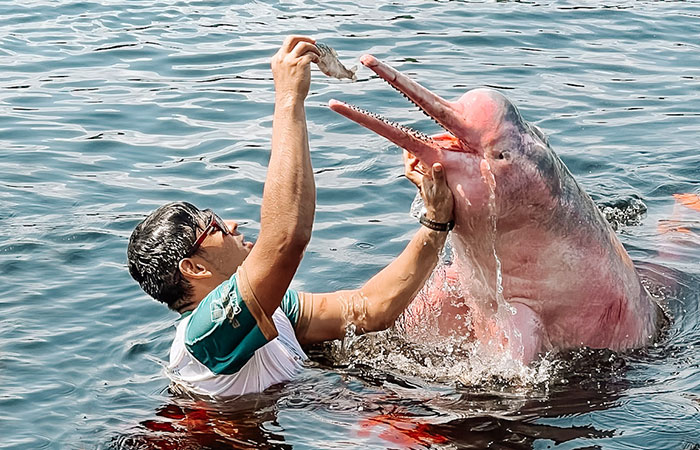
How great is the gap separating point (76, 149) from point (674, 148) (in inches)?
223

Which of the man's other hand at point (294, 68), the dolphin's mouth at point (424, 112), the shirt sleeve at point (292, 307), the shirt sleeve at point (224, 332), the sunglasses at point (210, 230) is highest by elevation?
the man's other hand at point (294, 68)

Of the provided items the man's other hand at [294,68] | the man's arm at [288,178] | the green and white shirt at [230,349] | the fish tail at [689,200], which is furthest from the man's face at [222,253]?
A: the fish tail at [689,200]

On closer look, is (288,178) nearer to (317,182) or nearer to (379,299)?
(379,299)

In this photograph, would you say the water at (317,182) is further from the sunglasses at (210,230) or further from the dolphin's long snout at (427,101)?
the dolphin's long snout at (427,101)

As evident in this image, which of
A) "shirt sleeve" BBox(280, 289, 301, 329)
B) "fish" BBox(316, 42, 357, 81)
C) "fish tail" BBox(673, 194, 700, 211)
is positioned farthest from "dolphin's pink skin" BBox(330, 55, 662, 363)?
"fish tail" BBox(673, 194, 700, 211)

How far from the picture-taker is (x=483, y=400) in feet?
19.6

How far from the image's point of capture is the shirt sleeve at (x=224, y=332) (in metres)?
5.25

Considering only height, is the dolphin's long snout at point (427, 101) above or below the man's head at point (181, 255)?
above

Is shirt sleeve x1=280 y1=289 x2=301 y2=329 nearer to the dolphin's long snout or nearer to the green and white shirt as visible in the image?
the green and white shirt

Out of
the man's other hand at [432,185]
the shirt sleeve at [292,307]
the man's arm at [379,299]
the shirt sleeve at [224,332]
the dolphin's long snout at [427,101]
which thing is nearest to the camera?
the dolphin's long snout at [427,101]

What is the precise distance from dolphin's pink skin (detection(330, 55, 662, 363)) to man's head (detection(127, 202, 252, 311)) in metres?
1.20

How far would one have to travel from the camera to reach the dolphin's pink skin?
18.8 feet

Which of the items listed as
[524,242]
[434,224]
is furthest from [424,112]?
[524,242]

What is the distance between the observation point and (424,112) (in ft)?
18.4
